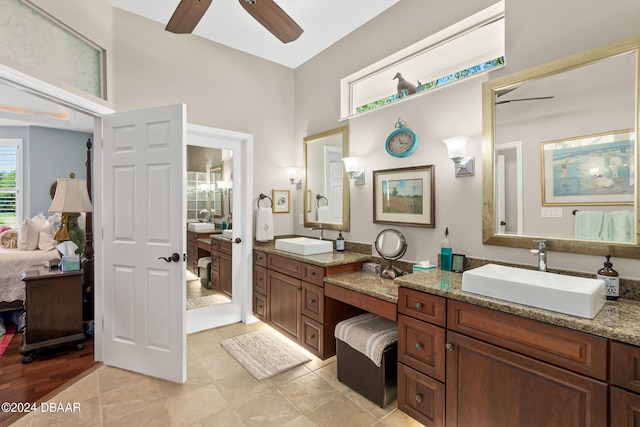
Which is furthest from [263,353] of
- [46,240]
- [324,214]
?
[46,240]

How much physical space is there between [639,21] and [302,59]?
289 cm

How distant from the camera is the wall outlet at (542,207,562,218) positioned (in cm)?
172

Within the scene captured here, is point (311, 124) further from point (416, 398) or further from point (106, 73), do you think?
point (416, 398)

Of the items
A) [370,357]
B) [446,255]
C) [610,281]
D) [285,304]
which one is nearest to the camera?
[610,281]

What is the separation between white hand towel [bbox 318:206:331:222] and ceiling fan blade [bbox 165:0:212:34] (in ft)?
6.61

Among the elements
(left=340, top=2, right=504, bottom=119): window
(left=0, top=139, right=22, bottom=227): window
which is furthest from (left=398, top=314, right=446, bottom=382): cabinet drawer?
(left=0, top=139, right=22, bottom=227): window

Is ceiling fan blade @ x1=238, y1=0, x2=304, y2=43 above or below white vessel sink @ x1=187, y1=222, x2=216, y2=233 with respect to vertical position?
Result: above

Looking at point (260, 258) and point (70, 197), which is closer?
point (70, 197)

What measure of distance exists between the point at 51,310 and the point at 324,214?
107 inches

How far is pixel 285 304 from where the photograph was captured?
2.90 metres

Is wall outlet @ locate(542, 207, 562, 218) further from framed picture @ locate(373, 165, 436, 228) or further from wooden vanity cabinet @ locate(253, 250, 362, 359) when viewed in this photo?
wooden vanity cabinet @ locate(253, 250, 362, 359)

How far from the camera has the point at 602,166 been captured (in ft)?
5.18

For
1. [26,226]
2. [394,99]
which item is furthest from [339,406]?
[26,226]

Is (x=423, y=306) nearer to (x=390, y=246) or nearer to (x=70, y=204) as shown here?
(x=390, y=246)
